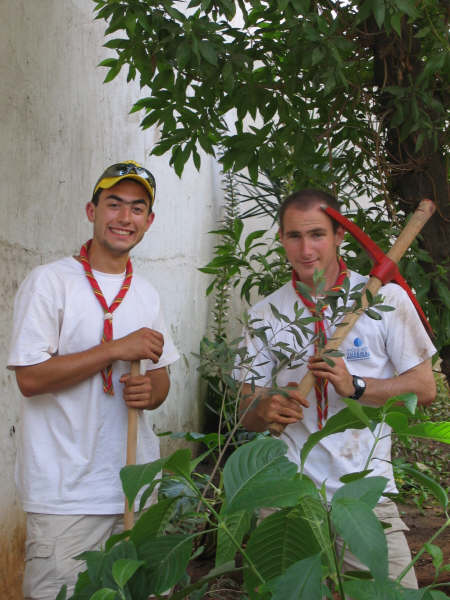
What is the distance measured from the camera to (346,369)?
82.7 inches

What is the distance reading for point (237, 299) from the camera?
8.16 m

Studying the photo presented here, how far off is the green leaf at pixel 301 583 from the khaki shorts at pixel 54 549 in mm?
1336

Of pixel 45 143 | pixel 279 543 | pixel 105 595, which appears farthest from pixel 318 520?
pixel 45 143

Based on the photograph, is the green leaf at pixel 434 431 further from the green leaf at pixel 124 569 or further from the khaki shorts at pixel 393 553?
the khaki shorts at pixel 393 553

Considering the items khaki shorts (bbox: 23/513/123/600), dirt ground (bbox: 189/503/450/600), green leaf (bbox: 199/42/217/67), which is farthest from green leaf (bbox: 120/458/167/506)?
dirt ground (bbox: 189/503/450/600)

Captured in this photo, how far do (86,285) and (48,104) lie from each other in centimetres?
140

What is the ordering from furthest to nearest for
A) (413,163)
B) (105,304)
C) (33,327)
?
(413,163), (105,304), (33,327)

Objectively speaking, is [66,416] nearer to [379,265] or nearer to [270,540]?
[379,265]

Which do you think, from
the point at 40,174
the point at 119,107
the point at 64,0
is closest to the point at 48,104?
the point at 40,174

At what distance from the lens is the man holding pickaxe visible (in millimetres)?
2160

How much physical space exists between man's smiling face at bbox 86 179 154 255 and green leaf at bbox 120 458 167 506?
1.31m

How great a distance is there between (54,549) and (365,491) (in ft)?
4.54

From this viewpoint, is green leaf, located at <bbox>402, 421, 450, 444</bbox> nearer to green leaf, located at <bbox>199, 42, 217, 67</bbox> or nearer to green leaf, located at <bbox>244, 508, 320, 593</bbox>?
green leaf, located at <bbox>244, 508, 320, 593</bbox>

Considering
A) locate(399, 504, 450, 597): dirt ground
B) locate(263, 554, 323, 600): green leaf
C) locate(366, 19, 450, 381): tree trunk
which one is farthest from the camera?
locate(399, 504, 450, 597): dirt ground
